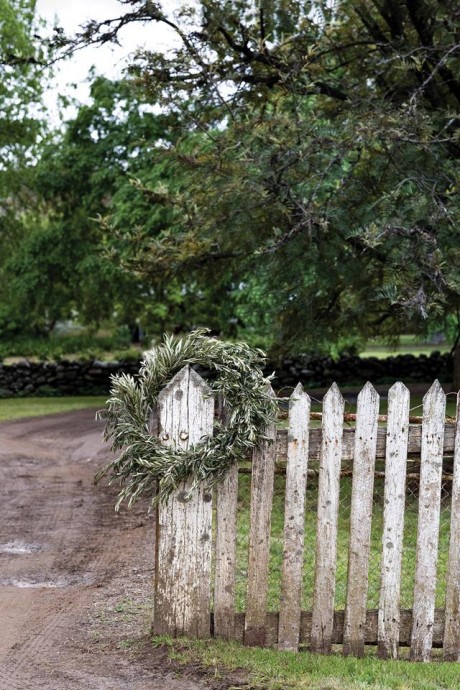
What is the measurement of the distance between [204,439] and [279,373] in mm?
22292

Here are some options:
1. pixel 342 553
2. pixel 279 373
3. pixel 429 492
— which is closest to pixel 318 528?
pixel 429 492

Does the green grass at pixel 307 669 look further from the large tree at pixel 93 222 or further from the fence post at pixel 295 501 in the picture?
the large tree at pixel 93 222

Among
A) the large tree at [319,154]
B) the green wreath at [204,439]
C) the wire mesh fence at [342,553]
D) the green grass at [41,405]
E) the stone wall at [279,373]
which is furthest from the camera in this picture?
Answer: the stone wall at [279,373]

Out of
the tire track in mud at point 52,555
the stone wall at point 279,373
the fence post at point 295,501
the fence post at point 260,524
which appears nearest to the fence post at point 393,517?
the fence post at point 295,501

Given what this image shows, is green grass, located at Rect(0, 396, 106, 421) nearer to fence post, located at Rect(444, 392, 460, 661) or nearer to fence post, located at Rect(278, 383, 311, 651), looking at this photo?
fence post, located at Rect(278, 383, 311, 651)

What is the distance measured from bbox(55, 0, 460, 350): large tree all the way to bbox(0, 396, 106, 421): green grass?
1005 cm

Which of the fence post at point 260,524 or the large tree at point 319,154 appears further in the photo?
the large tree at point 319,154

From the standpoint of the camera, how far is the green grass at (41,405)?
69.3ft

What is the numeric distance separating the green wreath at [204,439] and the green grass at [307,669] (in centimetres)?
94

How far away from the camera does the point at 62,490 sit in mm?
11445

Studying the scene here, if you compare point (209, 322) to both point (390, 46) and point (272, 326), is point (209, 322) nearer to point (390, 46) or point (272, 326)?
point (272, 326)

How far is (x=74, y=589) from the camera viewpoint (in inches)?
266

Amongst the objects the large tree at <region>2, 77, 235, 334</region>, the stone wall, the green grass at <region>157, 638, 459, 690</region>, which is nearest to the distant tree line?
the green grass at <region>157, 638, 459, 690</region>

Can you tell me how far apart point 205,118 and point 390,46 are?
249cm
